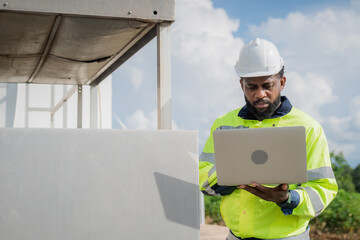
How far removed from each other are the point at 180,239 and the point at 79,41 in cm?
157

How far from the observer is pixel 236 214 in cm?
224

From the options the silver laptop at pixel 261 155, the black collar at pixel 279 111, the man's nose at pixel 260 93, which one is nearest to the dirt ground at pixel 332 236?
the black collar at pixel 279 111

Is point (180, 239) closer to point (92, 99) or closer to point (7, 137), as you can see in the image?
point (7, 137)

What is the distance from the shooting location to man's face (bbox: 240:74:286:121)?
2.29 m

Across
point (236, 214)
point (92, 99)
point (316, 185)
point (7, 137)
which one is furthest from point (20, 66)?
point (316, 185)

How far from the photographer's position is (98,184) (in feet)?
6.30

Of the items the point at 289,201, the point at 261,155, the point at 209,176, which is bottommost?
the point at 289,201

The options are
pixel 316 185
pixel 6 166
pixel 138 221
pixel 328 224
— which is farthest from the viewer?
pixel 328 224

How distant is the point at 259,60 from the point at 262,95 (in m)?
0.22

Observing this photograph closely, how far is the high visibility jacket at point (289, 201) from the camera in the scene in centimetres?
209

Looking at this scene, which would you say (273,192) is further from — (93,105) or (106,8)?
(93,105)

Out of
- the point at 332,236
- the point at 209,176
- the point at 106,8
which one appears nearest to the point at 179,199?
the point at 209,176

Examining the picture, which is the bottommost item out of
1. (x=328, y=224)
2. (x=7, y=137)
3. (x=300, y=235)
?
(x=328, y=224)

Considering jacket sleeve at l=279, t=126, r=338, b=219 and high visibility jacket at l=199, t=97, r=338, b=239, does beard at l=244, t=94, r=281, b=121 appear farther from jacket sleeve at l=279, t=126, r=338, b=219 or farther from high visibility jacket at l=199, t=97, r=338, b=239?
jacket sleeve at l=279, t=126, r=338, b=219
